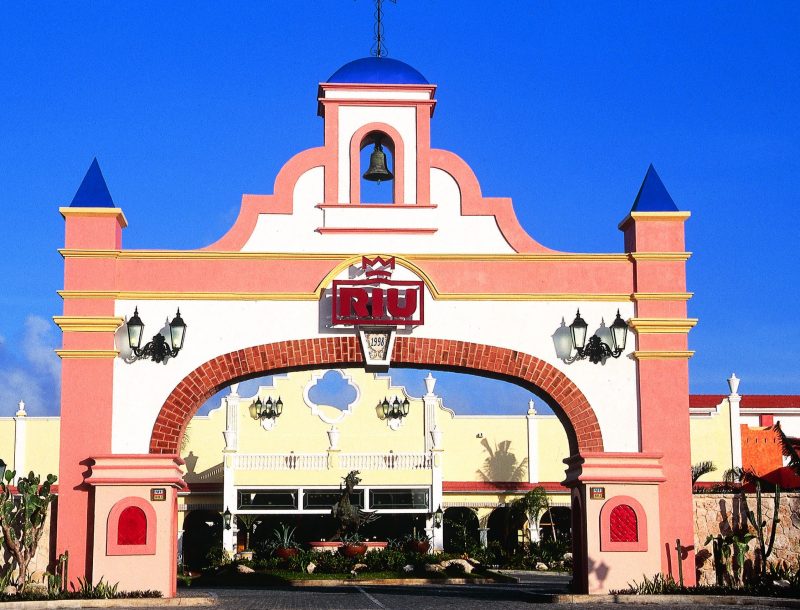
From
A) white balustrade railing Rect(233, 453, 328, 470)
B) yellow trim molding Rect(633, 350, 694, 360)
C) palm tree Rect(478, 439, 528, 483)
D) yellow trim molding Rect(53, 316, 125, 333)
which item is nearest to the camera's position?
yellow trim molding Rect(53, 316, 125, 333)

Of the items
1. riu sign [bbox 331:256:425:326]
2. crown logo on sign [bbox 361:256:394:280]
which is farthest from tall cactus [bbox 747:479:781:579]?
crown logo on sign [bbox 361:256:394:280]

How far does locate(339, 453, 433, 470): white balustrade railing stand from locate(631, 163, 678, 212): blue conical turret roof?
21.2 m

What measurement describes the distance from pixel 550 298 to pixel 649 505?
10.9 ft

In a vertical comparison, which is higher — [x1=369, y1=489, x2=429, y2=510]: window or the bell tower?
the bell tower

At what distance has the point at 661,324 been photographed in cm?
1845

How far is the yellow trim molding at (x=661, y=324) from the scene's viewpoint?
18.4 m

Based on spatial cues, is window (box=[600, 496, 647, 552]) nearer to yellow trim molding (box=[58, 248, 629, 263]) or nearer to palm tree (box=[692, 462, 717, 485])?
yellow trim molding (box=[58, 248, 629, 263])

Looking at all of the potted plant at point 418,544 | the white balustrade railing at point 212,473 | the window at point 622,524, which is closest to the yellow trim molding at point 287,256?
the window at point 622,524

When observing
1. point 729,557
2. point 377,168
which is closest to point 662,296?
point 729,557

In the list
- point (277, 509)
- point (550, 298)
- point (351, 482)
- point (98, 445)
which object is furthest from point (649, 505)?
point (277, 509)

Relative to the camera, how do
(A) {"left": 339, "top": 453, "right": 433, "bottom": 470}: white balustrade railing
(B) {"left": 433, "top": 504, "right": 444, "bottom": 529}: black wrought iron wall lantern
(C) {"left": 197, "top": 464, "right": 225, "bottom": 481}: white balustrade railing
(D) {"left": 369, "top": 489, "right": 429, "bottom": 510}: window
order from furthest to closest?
1. (C) {"left": 197, "top": 464, "right": 225, "bottom": 481}: white balustrade railing
2. (A) {"left": 339, "top": 453, "right": 433, "bottom": 470}: white balustrade railing
3. (D) {"left": 369, "top": 489, "right": 429, "bottom": 510}: window
4. (B) {"left": 433, "top": 504, "right": 444, "bottom": 529}: black wrought iron wall lantern

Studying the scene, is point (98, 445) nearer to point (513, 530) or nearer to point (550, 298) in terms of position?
point (550, 298)

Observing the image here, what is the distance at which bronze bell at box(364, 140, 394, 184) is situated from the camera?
19.4 meters

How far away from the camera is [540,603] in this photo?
57.9ft
